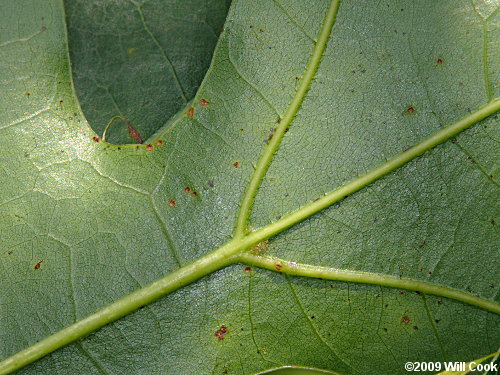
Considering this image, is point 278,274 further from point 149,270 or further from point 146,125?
point 146,125

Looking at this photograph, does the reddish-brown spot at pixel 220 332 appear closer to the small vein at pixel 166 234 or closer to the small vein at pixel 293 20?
the small vein at pixel 166 234

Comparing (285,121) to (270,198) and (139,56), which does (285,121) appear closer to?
(270,198)

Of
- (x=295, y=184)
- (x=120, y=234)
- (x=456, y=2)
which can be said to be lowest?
(x=120, y=234)

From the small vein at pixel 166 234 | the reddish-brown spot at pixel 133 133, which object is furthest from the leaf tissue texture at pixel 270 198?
the reddish-brown spot at pixel 133 133

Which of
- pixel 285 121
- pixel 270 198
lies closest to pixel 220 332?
pixel 270 198

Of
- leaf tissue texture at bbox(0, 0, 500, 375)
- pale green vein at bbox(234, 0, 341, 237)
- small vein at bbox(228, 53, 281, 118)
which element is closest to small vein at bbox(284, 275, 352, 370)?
leaf tissue texture at bbox(0, 0, 500, 375)

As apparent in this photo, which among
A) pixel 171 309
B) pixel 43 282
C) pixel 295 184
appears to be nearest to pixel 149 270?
pixel 171 309

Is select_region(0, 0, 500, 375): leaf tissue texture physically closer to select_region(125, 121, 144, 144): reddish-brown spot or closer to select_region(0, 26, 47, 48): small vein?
select_region(0, 26, 47, 48): small vein
